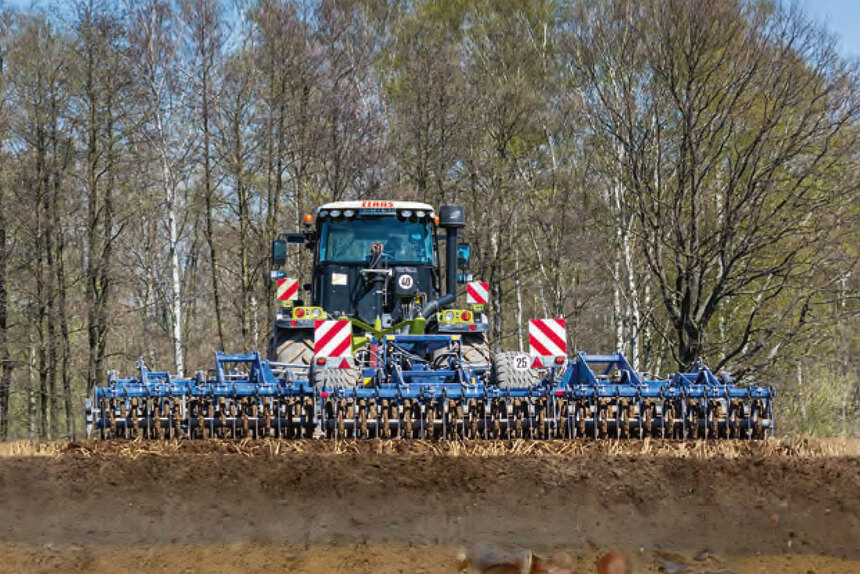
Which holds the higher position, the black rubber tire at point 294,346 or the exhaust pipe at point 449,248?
A: the exhaust pipe at point 449,248

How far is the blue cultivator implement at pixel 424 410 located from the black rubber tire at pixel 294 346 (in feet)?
5.80

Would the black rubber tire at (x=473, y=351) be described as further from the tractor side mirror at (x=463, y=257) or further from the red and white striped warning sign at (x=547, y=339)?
the tractor side mirror at (x=463, y=257)

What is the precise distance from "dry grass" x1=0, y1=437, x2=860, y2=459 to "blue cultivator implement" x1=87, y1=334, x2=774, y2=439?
1.16 ft

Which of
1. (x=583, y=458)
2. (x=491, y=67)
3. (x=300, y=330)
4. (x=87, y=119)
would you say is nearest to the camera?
(x=583, y=458)

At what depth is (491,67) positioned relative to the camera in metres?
22.4

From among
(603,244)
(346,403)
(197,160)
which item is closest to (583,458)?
(346,403)

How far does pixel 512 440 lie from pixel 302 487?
6.59ft

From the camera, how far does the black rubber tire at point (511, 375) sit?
7.55 metres

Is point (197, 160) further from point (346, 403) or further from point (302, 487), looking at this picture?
point (302, 487)

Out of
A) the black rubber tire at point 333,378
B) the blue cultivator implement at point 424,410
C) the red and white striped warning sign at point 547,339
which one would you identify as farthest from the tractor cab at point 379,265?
the blue cultivator implement at point 424,410

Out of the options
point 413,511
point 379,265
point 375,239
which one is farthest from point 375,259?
point 413,511

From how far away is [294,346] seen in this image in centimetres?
941

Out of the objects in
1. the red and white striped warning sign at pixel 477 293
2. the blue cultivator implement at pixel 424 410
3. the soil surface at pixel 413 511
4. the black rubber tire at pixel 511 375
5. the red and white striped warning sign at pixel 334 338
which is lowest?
the soil surface at pixel 413 511

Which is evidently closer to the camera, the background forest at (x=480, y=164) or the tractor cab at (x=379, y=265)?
the tractor cab at (x=379, y=265)
